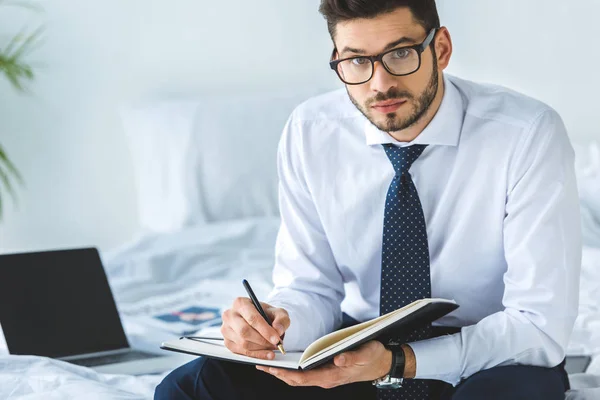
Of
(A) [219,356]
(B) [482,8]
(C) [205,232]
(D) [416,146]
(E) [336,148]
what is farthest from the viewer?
(B) [482,8]

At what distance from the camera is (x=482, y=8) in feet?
10.7

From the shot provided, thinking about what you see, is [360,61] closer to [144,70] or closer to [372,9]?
[372,9]

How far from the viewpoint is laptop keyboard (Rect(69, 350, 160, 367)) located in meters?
1.83

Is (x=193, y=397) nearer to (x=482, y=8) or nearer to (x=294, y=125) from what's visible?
(x=294, y=125)

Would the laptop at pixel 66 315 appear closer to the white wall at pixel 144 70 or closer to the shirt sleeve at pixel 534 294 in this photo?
the shirt sleeve at pixel 534 294

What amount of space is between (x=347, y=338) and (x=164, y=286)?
142 cm

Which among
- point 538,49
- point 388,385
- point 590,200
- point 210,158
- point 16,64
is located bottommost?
point 590,200

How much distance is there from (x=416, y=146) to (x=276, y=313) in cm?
37

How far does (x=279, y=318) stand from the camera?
134 cm

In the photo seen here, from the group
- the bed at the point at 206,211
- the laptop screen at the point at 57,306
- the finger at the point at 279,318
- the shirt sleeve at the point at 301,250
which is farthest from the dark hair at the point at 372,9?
the laptop screen at the point at 57,306

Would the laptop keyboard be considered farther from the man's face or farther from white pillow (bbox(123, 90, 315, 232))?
white pillow (bbox(123, 90, 315, 232))

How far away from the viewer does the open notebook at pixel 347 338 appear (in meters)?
1.14

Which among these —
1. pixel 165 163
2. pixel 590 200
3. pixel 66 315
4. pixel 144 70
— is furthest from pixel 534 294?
pixel 144 70

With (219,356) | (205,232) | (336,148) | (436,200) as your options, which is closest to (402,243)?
(436,200)
